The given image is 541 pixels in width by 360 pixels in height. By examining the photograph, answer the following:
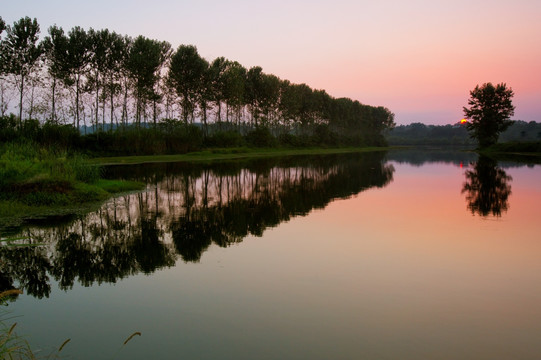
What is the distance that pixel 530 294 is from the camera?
8.02 meters

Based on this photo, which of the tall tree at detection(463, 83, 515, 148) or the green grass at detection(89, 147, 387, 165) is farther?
the tall tree at detection(463, 83, 515, 148)

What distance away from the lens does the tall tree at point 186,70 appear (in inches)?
2591

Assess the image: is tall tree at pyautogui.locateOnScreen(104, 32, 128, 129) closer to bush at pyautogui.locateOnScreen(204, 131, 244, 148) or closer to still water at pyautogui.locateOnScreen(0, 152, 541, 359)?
bush at pyautogui.locateOnScreen(204, 131, 244, 148)

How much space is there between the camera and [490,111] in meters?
85.9

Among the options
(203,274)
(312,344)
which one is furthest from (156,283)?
(312,344)

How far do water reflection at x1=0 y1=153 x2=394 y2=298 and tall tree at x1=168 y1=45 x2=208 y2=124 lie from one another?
149 ft

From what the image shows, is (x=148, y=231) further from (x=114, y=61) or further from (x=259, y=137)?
(x=259, y=137)

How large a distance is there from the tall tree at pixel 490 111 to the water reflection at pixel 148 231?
244 ft

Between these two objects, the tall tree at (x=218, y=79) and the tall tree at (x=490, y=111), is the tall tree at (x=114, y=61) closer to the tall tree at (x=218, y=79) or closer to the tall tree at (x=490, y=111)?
the tall tree at (x=218, y=79)

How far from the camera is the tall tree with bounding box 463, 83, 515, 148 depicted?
8550 cm

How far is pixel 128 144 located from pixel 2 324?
47568 mm

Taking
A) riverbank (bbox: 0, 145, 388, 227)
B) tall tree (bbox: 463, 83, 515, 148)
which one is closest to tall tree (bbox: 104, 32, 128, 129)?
riverbank (bbox: 0, 145, 388, 227)

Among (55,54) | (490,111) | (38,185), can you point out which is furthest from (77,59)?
(490,111)

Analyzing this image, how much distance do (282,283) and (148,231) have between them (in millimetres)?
6598
